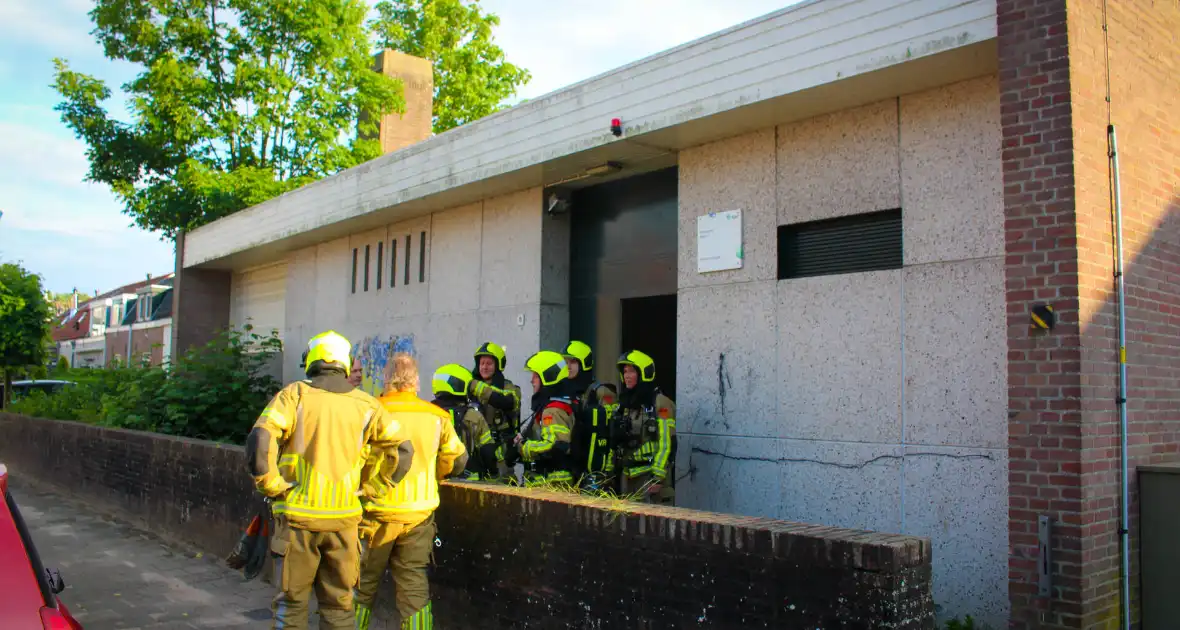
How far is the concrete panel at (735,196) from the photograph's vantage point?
805 cm

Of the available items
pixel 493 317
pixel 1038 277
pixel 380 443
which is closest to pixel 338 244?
pixel 493 317

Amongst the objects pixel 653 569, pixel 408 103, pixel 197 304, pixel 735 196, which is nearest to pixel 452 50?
pixel 408 103

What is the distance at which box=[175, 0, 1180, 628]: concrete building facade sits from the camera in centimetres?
538

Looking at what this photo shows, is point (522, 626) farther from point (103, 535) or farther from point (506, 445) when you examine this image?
point (103, 535)

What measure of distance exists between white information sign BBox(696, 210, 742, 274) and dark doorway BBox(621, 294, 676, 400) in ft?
6.39

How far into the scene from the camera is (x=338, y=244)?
47.7 ft

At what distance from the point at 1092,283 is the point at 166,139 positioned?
19553mm

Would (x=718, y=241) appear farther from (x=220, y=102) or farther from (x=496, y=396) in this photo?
(x=220, y=102)

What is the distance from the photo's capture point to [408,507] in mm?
5461

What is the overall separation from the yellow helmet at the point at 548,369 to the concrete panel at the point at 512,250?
306 cm

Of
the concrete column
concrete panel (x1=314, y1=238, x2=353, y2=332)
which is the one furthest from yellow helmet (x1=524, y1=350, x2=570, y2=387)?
the concrete column

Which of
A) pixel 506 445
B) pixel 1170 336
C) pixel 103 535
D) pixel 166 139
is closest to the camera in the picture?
pixel 1170 336

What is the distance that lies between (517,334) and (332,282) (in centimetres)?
515

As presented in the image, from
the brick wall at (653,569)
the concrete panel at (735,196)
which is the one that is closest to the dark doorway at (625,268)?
the concrete panel at (735,196)
